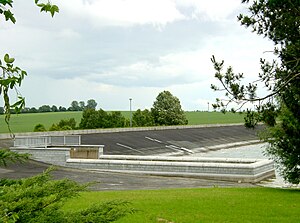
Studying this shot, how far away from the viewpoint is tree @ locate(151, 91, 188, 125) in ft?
226

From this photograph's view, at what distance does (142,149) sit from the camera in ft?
126

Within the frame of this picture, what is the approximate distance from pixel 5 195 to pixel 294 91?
6.69 metres

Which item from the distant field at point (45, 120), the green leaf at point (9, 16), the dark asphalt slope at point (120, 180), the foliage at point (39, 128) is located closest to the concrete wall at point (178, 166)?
the dark asphalt slope at point (120, 180)

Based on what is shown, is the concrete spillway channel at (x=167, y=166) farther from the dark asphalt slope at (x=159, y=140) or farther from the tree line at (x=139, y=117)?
the tree line at (x=139, y=117)

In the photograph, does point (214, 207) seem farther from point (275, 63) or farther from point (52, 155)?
point (52, 155)

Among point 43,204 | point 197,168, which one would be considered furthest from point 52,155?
point 43,204

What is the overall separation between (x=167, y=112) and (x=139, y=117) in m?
6.80

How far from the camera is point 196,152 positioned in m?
40.8

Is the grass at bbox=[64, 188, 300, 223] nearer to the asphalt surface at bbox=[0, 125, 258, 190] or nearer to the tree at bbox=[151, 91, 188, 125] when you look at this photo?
the asphalt surface at bbox=[0, 125, 258, 190]

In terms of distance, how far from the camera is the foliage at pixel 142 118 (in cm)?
6307

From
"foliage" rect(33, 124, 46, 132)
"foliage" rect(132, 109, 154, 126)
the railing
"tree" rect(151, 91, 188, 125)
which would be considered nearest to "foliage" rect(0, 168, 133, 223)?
the railing

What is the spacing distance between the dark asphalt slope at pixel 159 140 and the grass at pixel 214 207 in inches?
832

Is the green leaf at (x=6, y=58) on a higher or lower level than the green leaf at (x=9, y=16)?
lower

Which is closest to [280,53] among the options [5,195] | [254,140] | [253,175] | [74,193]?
[74,193]
